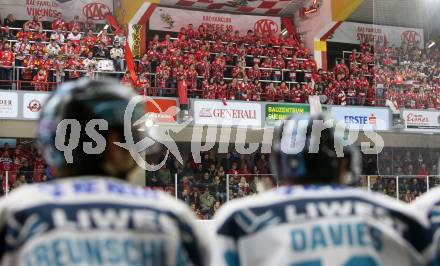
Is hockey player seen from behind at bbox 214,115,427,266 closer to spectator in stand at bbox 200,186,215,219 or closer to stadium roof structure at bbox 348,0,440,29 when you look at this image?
spectator in stand at bbox 200,186,215,219

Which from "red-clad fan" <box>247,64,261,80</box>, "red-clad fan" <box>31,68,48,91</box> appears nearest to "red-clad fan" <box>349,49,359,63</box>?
"red-clad fan" <box>247,64,261,80</box>

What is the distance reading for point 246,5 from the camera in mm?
21125

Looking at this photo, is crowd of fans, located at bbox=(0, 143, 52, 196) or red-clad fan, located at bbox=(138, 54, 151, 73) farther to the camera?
red-clad fan, located at bbox=(138, 54, 151, 73)

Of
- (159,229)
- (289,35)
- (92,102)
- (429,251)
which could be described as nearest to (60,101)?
(92,102)

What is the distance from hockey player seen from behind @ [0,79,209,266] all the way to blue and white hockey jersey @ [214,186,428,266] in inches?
8.2

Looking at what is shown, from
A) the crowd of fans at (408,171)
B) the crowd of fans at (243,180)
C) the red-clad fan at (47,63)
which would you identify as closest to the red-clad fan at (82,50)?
the red-clad fan at (47,63)

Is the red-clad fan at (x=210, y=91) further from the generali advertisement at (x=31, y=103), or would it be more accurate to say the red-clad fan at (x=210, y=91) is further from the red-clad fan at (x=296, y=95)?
the generali advertisement at (x=31, y=103)

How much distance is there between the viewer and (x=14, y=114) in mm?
14297

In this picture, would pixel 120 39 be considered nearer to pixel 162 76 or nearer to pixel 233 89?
pixel 162 76

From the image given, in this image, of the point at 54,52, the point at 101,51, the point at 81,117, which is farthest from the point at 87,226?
the point at 101,51

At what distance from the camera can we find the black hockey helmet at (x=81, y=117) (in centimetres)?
155

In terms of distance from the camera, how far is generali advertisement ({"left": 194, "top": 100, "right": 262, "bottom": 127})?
16.0 meters

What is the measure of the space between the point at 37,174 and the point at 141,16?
7.02m

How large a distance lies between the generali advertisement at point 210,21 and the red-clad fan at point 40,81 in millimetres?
5413
